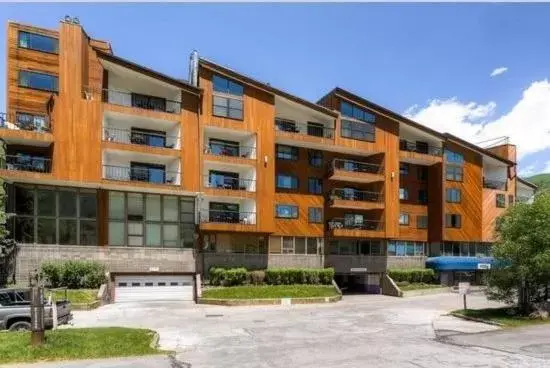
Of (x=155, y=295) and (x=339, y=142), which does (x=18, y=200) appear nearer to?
(x=155, y=295)

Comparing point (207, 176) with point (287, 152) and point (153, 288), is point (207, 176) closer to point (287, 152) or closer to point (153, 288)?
point (287, 152)

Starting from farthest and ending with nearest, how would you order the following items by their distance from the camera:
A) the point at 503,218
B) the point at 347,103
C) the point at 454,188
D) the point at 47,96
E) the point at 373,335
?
the point at 454,188
the point at 347,103
the point at 47,96
the point at 503,218
the point at 373,335

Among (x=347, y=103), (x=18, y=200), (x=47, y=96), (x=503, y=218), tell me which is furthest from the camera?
(x=347, y=103)

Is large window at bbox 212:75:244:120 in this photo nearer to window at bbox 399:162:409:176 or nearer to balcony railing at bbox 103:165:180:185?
Answer: balcony railing at bbox 103:165:180:185

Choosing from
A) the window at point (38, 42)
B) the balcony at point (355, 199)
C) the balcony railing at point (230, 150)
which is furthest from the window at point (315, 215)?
the window at point (38, 42)

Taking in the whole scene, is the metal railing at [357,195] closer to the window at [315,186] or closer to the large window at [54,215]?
the window at [315,186]

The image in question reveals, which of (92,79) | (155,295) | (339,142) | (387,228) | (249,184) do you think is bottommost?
(155,295)

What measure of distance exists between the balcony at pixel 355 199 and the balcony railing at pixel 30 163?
24.2 metres

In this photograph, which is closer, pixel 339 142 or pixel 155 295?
pixel 155 295

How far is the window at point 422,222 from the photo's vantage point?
185 feet

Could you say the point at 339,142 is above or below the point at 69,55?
below

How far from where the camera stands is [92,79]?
40.8 m

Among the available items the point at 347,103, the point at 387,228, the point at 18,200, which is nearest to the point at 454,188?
the point at 387,228

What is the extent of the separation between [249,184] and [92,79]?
47.7ft
